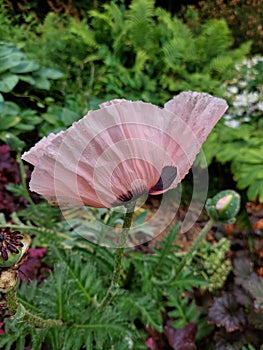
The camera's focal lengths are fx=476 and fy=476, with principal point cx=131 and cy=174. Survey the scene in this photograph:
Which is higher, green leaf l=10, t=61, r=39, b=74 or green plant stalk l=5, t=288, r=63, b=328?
green plant stalk l=5, t=288, r=63, b=328

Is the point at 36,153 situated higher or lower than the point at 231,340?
higher

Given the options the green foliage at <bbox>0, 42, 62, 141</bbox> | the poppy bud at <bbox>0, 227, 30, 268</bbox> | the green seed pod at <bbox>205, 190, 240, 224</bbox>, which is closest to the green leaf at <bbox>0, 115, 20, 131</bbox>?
the green foliage at <bbox>0, 42, 62, 141</bbox>

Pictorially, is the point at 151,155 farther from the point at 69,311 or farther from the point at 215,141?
the point at 215,141

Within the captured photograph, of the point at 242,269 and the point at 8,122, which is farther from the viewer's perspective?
the point at 8,122

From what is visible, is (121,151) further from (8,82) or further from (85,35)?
(85,35)

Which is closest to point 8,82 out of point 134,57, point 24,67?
point 24,67

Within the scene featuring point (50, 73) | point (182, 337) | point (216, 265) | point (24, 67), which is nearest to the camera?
point (182, 337)

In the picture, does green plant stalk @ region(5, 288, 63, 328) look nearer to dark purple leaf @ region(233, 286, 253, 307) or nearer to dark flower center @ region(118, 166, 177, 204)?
dark flower center @ region(118, 166, 177, 204)

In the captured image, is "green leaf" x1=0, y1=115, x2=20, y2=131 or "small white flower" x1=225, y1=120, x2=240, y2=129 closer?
"green leaf" x1=0, y1=115, x2=20, y2=131

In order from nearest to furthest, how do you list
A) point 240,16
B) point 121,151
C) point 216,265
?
point 121,151 < point 216,265 < point 240,16
